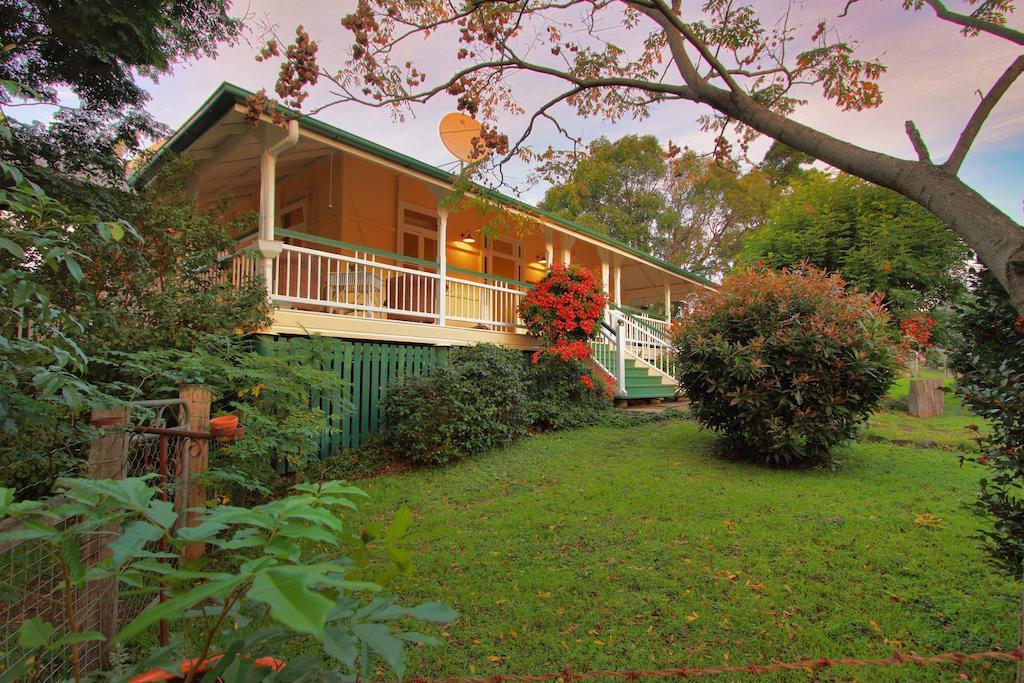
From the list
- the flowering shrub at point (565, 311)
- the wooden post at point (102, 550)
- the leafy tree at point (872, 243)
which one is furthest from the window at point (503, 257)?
the wooden post at point (102, 550)

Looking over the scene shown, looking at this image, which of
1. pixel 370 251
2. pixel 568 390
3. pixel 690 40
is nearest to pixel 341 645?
pixel 690 40

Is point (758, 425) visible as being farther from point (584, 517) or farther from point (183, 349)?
point (183, 349)

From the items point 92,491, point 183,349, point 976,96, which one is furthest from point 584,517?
point 183,349

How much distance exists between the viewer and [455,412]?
686 cm

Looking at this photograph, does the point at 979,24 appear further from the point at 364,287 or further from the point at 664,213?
the point at 664,213

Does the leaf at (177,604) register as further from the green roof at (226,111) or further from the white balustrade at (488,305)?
the white balustrade at (488,305)

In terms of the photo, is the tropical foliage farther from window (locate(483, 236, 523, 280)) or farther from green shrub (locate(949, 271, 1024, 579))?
window (locate(483, 236, 523, 280))

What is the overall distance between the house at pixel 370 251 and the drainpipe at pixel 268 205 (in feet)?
0.06

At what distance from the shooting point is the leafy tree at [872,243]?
39.2ft

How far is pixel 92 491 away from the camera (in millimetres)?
880

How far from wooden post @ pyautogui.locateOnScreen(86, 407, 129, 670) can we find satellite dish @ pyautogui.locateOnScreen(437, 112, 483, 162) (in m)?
7.97

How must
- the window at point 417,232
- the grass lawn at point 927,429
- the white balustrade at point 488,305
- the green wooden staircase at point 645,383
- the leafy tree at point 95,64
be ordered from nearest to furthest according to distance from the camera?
the leafy tree at point 95,64 → the grass lawn at point 927,429 → the white balustrade at point 488,305 → the green wooden staircase at point 645,383 → the window at point 417,232

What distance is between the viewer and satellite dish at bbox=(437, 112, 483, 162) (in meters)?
9.45

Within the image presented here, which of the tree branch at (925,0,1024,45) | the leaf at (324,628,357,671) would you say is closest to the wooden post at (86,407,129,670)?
the leaf at (324,628,357,671)
